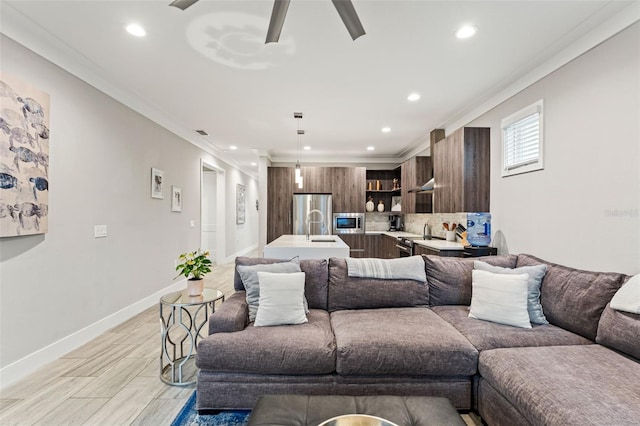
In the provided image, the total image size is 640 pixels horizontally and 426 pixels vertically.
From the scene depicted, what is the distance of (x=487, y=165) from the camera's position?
3.76 metres

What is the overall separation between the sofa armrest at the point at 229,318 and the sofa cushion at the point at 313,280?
0.42m

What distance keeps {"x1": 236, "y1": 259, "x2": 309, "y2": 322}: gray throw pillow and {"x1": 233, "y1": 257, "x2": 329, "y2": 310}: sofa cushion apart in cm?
7

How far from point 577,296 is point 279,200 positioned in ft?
18.6

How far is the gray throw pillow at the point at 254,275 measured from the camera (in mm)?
2319

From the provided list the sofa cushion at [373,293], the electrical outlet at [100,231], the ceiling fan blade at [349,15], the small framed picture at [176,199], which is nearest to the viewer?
the ceiling fan blade at [349,15]

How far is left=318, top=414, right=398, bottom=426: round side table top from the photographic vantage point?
115 centimetres

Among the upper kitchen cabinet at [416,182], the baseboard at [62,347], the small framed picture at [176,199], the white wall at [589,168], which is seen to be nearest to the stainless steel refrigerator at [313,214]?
the upper kitchen cabinet at [416,182]

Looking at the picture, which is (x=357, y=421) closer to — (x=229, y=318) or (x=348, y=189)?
(x=229, y=318)

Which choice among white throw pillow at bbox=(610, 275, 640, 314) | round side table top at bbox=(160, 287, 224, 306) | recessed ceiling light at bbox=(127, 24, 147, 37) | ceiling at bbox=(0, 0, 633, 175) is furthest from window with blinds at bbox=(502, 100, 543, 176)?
recessed ceiling light at bbox=(127, 24, 147, 37)

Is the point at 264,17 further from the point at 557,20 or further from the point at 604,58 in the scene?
the point at 604,58

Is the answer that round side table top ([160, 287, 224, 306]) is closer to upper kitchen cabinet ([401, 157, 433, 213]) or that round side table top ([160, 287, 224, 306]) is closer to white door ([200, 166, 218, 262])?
upper kitchen cabinet ([401, 157, 433, 213])

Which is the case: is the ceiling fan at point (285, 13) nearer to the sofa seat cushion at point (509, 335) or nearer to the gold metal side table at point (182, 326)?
the gold metal side table at point (182, 326)

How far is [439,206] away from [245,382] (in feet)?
11.7

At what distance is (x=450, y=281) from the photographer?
104 inches
